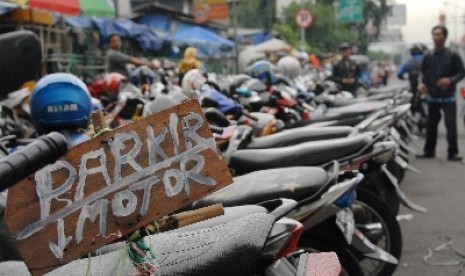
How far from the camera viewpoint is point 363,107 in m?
7.50

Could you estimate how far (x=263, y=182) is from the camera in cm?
314

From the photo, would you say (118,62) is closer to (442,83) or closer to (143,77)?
(143,77)

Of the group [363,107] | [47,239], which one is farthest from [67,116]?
[363,107]

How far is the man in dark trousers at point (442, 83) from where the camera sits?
29.1 ft

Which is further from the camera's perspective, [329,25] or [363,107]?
[329,25]

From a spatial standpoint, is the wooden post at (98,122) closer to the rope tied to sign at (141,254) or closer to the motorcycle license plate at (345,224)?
the rope tied to sign at (141,254)

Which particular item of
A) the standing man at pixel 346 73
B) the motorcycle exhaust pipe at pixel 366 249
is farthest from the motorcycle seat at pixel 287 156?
the standing man at pixel 346 73

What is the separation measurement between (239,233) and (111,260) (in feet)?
1.11

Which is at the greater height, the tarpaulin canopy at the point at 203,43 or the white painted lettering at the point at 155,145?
the white painted lettering at the point at 155,145

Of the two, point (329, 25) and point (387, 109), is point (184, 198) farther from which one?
point (329, 25)

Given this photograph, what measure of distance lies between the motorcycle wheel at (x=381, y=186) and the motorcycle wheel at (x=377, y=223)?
496 millimetres

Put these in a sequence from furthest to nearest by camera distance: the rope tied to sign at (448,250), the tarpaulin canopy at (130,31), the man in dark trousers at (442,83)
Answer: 1. the tarpaulin canopy at (130,31)
2. the man in dark trousers at (442,83)
3. the rope tied to sign at (448,250)

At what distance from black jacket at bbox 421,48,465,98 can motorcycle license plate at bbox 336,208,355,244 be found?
19.5ft

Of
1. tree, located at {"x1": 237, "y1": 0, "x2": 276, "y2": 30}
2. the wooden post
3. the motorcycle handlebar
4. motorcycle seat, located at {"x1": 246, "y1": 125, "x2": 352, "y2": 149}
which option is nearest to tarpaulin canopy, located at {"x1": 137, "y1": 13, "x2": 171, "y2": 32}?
tree, located at {"x1": 237, "y1": 0, "x2": 276, "y2": 30}
